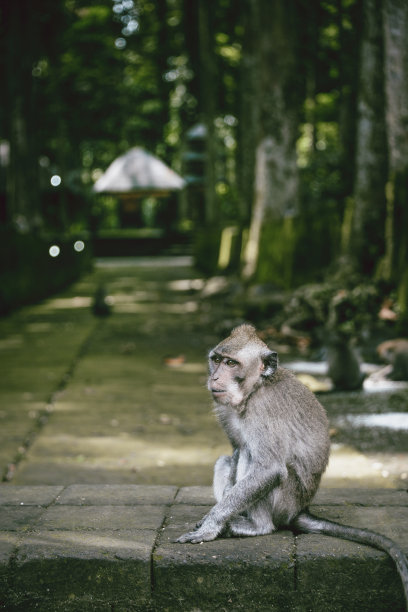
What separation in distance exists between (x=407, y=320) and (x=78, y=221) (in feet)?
125

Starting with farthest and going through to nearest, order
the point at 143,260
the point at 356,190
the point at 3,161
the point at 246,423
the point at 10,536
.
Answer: the point at 143,260 → the point at 3,161 → the point at 356,190 → the point at 10,536 → the point at 246,423

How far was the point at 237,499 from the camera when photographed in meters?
3.29

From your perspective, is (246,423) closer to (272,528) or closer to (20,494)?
(272,528)

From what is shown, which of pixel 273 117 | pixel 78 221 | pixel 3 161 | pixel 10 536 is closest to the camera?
pixel 10 536

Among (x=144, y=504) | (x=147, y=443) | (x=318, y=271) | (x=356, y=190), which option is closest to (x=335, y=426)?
(x=147, y=443)

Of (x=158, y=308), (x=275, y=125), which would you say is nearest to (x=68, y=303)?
(x=158, y=308)

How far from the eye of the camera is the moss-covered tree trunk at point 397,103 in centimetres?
979

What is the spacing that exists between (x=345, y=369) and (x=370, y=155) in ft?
15.5

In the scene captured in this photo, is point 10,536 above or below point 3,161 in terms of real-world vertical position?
below

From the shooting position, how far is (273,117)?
1497 centimetres

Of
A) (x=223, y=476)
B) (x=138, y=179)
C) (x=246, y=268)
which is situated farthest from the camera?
(x=138, y=179)

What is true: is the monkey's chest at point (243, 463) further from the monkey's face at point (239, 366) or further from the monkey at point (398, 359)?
the monkey at point (398, 359)

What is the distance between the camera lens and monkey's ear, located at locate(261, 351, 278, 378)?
3316mm

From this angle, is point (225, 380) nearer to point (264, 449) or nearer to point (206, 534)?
point (264, 449)
